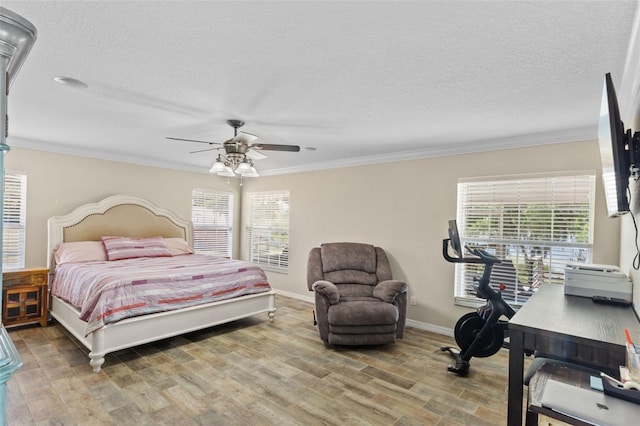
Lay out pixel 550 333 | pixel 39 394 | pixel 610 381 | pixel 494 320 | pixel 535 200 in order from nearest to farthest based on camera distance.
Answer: pixel 610 381, pixel 550 333, pixel 39 394, pixel 494 320, pixel 535 200

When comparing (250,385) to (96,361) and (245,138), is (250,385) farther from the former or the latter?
(245,138)

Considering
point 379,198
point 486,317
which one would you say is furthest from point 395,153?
point 486,317

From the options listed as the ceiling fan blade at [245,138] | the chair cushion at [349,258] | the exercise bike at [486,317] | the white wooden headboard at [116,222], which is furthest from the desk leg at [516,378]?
the white wooden headboard at [116,222]

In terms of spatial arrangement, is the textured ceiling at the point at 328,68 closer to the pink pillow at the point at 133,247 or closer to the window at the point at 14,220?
the window at the point at 14,220

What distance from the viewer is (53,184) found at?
4598mm

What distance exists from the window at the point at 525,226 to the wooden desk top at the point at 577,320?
50.2 inches

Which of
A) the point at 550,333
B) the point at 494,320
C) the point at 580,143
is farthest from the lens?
the point at 580,143

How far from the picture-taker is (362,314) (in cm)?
353

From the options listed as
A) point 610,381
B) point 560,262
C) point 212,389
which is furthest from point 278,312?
point 610,381

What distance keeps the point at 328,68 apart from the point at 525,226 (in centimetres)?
291

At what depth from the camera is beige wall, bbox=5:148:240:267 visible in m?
4.42

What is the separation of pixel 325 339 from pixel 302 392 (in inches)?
40.1

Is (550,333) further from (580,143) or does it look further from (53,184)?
(53,184)

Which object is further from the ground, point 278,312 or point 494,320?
point 494,320
